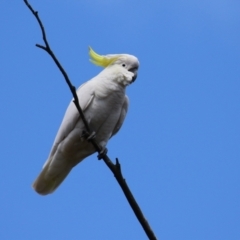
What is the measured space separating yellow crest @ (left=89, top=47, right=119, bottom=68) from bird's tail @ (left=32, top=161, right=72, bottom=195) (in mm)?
896

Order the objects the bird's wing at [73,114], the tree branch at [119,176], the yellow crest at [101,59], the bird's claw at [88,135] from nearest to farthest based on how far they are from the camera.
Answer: the tree branch at [119,176] < the bird's claw at [88,135] < the bird's wing at [73,114] < the yellow crest at [101,59]

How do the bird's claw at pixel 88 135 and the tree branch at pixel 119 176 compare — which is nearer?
the tree branch at pixel 119 176

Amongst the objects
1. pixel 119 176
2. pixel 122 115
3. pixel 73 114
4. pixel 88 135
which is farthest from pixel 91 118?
pixel 119 176

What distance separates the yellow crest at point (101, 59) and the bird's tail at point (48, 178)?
0.90 m

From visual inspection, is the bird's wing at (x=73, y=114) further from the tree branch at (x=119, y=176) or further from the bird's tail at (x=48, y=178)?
the tree branch at (x=119, y=176)

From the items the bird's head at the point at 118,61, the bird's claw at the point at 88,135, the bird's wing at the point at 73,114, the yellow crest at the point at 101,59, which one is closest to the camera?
the bird's claw at the point at 88,135

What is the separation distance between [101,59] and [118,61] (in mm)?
166

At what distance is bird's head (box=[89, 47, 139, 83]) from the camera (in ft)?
13.1

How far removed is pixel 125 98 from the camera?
13.4 ft

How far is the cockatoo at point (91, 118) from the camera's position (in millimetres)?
3887

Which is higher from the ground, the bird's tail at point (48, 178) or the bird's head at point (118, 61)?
the bird's head at point (118, 61)

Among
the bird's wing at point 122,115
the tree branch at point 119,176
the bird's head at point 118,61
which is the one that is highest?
the bird's head at point 118,61

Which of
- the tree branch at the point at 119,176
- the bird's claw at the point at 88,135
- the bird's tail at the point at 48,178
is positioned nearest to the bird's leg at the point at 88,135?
the bird's claw at the point at 88,135

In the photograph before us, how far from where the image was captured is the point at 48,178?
4.04 m
